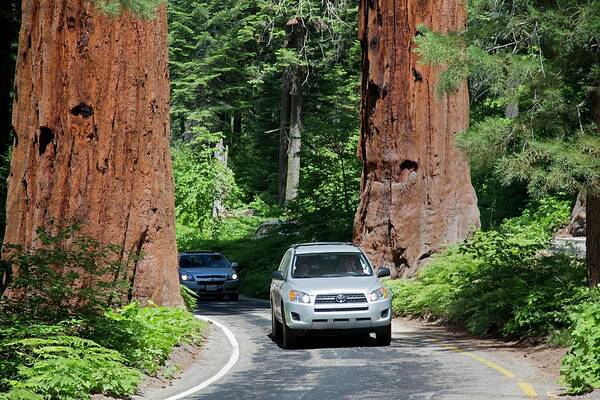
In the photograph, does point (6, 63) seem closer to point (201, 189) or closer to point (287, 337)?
point (287, 337)

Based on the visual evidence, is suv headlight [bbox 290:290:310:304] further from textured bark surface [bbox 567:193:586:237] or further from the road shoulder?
textured bark surface [bbox 567:193:586:237]

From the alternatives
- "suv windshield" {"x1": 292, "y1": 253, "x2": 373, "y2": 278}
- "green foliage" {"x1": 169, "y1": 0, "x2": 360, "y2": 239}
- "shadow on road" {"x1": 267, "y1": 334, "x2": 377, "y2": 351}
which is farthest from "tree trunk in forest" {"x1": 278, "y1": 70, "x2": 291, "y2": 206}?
"suv windshield" {"x1": 292, "y1": 253, "x2": 373, "y2": 278}

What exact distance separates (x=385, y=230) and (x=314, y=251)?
8.52m

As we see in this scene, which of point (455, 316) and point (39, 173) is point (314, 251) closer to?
point (455, 316)

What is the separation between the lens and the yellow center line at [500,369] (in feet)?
38.5

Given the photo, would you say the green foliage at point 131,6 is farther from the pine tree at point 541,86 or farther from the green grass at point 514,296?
the green grass at point 514,296

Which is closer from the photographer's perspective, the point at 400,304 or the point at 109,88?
the point at 109,88

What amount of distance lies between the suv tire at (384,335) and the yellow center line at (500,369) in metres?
0.92

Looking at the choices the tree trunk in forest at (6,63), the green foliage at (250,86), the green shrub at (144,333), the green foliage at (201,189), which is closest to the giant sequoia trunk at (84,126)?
the green shrub at (144,333)

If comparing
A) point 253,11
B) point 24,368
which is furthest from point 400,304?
point 253,11

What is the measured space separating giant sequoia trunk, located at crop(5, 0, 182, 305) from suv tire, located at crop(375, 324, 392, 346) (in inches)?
165

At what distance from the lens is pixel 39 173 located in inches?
656

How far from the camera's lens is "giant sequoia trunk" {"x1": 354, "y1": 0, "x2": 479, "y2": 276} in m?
26.0

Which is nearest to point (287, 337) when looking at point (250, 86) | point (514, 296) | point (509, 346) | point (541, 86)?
point (509, 346)
